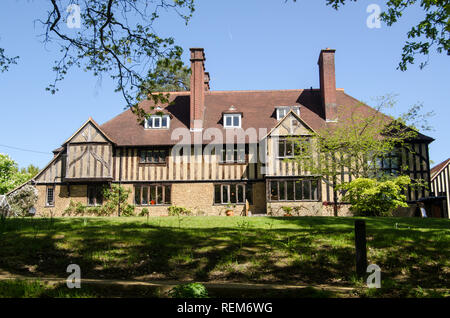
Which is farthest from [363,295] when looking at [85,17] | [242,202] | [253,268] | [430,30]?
[242,202]

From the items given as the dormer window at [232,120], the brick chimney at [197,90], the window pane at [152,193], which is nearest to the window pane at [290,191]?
the dormer window at [232,120]

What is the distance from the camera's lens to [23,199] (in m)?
27.1

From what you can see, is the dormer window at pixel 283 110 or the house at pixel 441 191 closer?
the house at pixel 441 191

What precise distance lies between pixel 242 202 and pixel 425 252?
18.9 meters

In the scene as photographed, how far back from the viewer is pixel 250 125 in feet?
93.0

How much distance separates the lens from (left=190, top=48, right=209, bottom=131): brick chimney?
28.2 metres

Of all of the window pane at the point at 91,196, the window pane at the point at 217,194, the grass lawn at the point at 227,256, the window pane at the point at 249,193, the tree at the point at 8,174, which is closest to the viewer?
the grass lawn at the point at 227,256

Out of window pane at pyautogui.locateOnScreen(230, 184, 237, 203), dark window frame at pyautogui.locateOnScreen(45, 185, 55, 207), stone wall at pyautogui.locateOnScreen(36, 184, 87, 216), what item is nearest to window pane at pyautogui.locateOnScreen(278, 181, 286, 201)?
window pane at pyautogui.locateOnScreen(230, 184, 237, 203)

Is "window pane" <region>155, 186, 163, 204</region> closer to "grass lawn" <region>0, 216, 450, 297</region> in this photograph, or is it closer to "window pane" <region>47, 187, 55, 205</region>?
"window pane" <region>47, 187, 55, 205</region>

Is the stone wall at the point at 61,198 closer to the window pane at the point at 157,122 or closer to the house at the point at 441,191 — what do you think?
the window pane at the point at 157,122

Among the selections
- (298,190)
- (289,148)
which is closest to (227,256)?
(298,190)

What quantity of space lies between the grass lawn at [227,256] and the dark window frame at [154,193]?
1786cm

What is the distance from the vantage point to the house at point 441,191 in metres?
26.6
